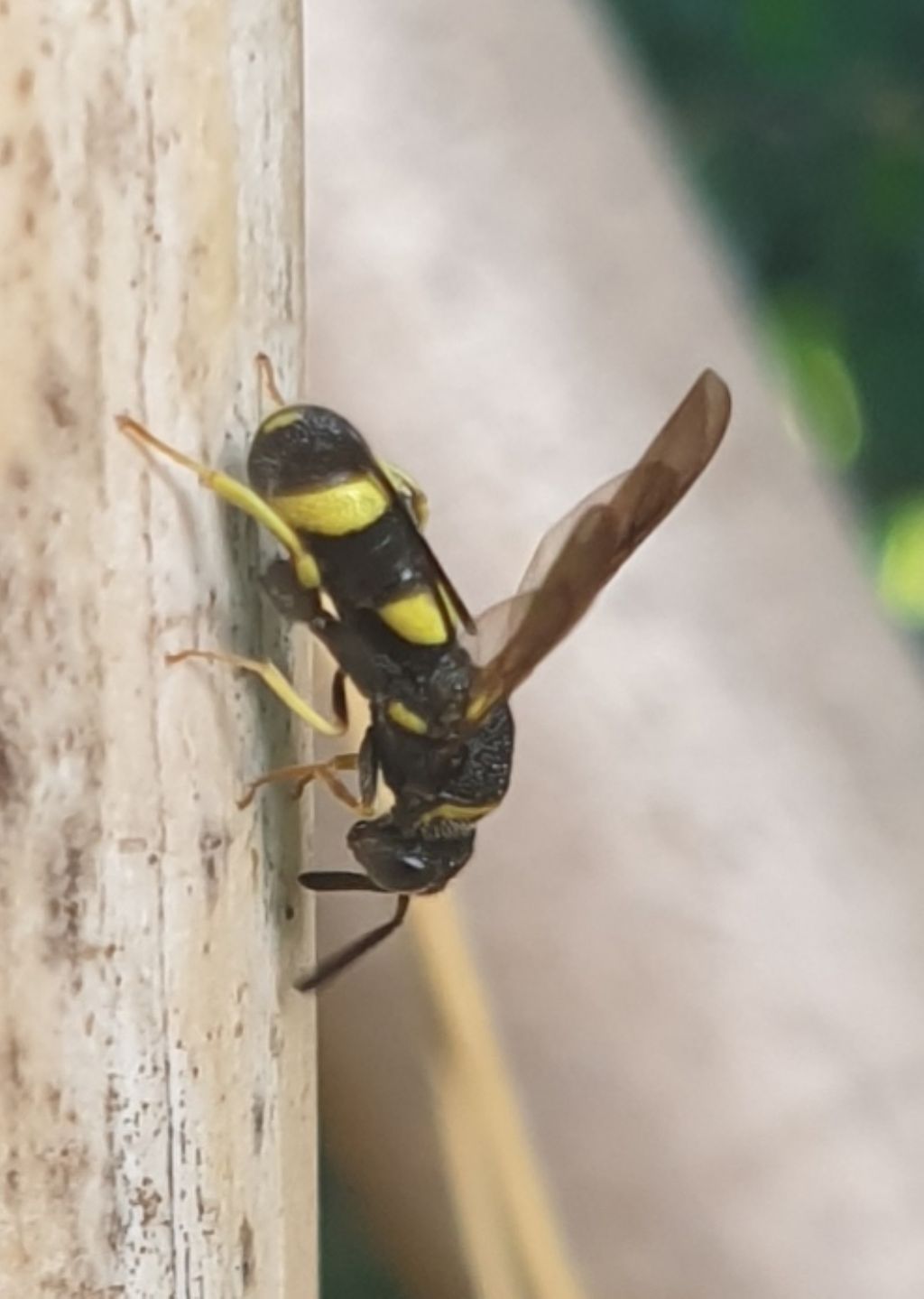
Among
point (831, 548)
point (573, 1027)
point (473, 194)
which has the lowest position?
point (573, 1027)

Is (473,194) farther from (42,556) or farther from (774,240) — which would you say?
(774,240)

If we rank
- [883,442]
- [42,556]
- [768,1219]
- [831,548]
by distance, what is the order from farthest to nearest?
[883,442] → [831,548] → [768,1219] → [42,556]

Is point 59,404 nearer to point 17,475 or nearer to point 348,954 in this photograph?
point 17,475

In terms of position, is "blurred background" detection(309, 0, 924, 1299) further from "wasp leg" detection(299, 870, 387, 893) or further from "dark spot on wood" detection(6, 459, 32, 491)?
"dark spot on wood" detection(6, 459, 32, 491)

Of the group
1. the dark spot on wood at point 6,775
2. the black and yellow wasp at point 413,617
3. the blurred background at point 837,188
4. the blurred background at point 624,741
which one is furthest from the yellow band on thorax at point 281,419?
the blurred background at point 837,188

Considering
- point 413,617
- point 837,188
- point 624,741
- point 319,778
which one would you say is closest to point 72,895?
point 319,778

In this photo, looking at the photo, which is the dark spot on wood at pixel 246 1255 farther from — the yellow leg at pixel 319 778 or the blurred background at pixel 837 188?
the blurred background at pixel 837 188

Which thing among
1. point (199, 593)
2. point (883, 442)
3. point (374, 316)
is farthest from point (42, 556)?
point (883, 442)
